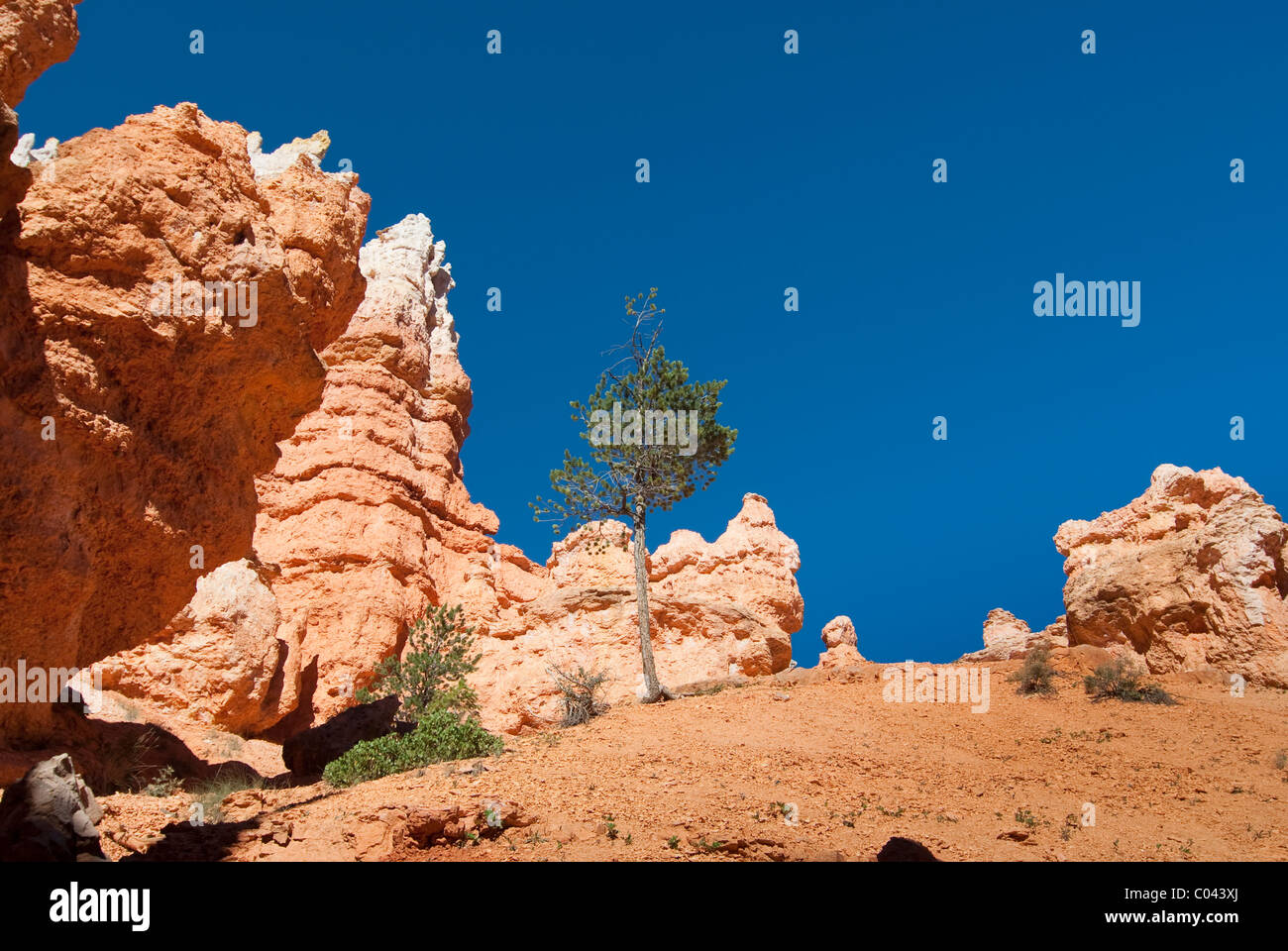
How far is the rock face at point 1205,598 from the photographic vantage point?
55.5ft

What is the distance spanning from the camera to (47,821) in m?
Answer: 5.97

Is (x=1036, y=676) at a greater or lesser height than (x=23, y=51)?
lesser

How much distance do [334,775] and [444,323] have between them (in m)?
28.3

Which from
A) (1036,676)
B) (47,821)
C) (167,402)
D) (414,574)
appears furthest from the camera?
(414,574)

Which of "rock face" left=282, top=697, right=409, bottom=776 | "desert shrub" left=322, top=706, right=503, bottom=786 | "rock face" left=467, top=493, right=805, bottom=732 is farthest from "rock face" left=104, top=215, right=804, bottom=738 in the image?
"desert shrub" left=322, top=706, right=503, bottom=786

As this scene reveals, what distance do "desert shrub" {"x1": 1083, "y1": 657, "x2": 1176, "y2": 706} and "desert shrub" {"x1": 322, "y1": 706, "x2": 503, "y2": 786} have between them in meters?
12.3

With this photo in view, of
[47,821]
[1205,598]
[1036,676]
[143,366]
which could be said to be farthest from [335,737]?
[1205,598]

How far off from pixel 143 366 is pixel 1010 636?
1338 inches

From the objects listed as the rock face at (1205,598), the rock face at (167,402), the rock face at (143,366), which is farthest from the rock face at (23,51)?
the rock face at (1205,598)

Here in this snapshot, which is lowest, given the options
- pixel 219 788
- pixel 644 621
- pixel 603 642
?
pixel 219 788

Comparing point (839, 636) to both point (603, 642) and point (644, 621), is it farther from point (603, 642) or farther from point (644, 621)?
point (644, 621)

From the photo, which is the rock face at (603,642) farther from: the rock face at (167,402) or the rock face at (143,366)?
the rock face at (143,366)
